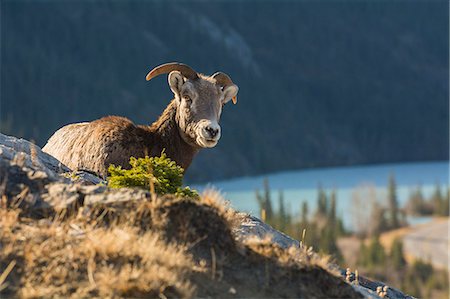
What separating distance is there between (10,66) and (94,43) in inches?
1010

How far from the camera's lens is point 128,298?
5.74 m

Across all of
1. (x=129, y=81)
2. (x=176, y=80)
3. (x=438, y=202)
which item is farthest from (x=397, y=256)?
(x=176, y=80)

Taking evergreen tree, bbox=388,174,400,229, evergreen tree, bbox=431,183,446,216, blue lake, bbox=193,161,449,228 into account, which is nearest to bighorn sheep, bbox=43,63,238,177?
blue lake, bbox=193,161,449,228

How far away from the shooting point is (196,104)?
12.9 m

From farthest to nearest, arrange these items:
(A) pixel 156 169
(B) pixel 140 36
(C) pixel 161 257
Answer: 1. (B) pixel 140 36
2. (A) pixel 156 169
3. (C) pixel 161 257

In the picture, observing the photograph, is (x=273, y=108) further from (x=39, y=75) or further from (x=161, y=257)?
(x=161, y=257)

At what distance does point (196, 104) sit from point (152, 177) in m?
4.37

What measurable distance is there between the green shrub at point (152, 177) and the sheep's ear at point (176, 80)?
A: 3.97m

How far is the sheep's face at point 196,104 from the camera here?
1270 cm

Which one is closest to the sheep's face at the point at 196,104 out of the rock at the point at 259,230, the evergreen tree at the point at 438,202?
the rock at the point at 259,230

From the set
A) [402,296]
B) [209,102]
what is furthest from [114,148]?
[402,296]

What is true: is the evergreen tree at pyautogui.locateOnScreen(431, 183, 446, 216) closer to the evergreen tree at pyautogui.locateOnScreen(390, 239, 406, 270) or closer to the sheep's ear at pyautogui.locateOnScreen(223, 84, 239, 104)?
the evergreen tree at pyautogui.locateOnScreen(390, 239, 406, 270)

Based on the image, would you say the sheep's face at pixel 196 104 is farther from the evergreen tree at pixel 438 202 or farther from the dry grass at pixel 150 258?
the evergreen tree at pixel 438 202

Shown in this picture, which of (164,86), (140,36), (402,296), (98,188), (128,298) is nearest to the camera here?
(128,298)
